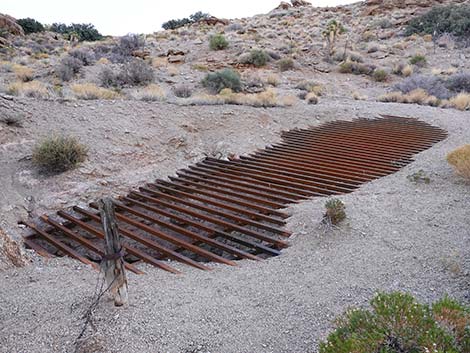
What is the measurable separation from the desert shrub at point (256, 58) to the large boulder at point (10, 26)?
1810cm

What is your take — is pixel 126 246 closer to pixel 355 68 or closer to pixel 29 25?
pixel 355 68

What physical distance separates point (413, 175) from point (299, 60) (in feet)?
54.0

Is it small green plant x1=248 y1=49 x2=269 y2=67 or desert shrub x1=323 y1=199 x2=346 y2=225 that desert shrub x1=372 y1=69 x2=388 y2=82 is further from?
desert shrub x1=323 y1=199 x2=346 y2=225

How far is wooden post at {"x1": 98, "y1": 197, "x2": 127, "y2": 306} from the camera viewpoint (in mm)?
3008

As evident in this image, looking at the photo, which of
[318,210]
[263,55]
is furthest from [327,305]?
[263,55]

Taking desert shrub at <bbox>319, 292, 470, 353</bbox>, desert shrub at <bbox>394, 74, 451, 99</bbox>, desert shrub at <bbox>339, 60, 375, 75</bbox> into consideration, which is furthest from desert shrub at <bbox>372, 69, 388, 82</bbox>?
desert shrub at <bbox>319, 292, 470, 353</bbox>

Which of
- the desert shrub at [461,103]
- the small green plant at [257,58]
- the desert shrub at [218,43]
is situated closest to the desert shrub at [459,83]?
the desert shrub at [461,103]

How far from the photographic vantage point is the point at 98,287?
11.5 ft

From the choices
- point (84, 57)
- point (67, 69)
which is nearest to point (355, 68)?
point (84, 57)

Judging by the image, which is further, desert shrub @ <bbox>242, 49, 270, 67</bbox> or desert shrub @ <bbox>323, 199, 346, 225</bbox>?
desert shrub @ <bbox>242, 49, 270, 67</bbox>

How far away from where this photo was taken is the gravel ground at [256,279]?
2840 millimetres

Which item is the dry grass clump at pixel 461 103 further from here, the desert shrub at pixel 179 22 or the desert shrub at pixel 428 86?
the desert shrub at pixel 179 22

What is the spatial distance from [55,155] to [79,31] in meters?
30.6

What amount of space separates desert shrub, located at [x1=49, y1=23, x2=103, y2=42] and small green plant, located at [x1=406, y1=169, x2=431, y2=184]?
96.0 feet
